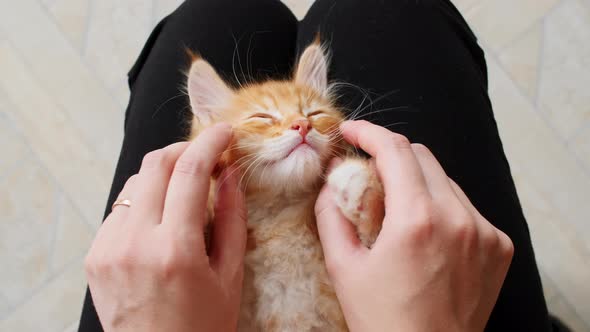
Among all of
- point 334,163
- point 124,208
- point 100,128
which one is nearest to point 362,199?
point 334,163

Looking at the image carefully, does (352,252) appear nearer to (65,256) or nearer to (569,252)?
(569,252)

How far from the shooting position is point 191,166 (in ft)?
2.10

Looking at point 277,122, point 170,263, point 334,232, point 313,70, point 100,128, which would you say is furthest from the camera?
point 100,128

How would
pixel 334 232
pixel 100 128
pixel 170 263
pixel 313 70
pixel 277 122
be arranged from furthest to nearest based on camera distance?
pixel 100 128 < pixel 313 70 < pixel 277 122 < pixel 334 232 < pixel 170 263

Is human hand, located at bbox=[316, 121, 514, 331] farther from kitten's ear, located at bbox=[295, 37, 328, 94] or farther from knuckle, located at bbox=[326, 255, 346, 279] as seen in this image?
kitten's ear, located at bbox=[295, 37, 328, 94]

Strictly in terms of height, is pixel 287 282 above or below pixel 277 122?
below

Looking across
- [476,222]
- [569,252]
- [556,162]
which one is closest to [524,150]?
[556,162]

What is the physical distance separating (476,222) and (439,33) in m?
0.56

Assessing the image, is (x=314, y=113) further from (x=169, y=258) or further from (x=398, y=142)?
(x=169, y=258)

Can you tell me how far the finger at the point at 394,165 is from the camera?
614 mm

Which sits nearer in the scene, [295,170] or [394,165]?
[394,165]

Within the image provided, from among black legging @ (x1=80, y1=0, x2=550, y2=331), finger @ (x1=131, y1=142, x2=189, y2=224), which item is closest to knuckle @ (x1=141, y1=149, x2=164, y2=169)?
finger @ (x1=131, y1=142, x2=189, y2=224)

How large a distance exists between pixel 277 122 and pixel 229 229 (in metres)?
0.22

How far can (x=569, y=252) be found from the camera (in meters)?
1.52
